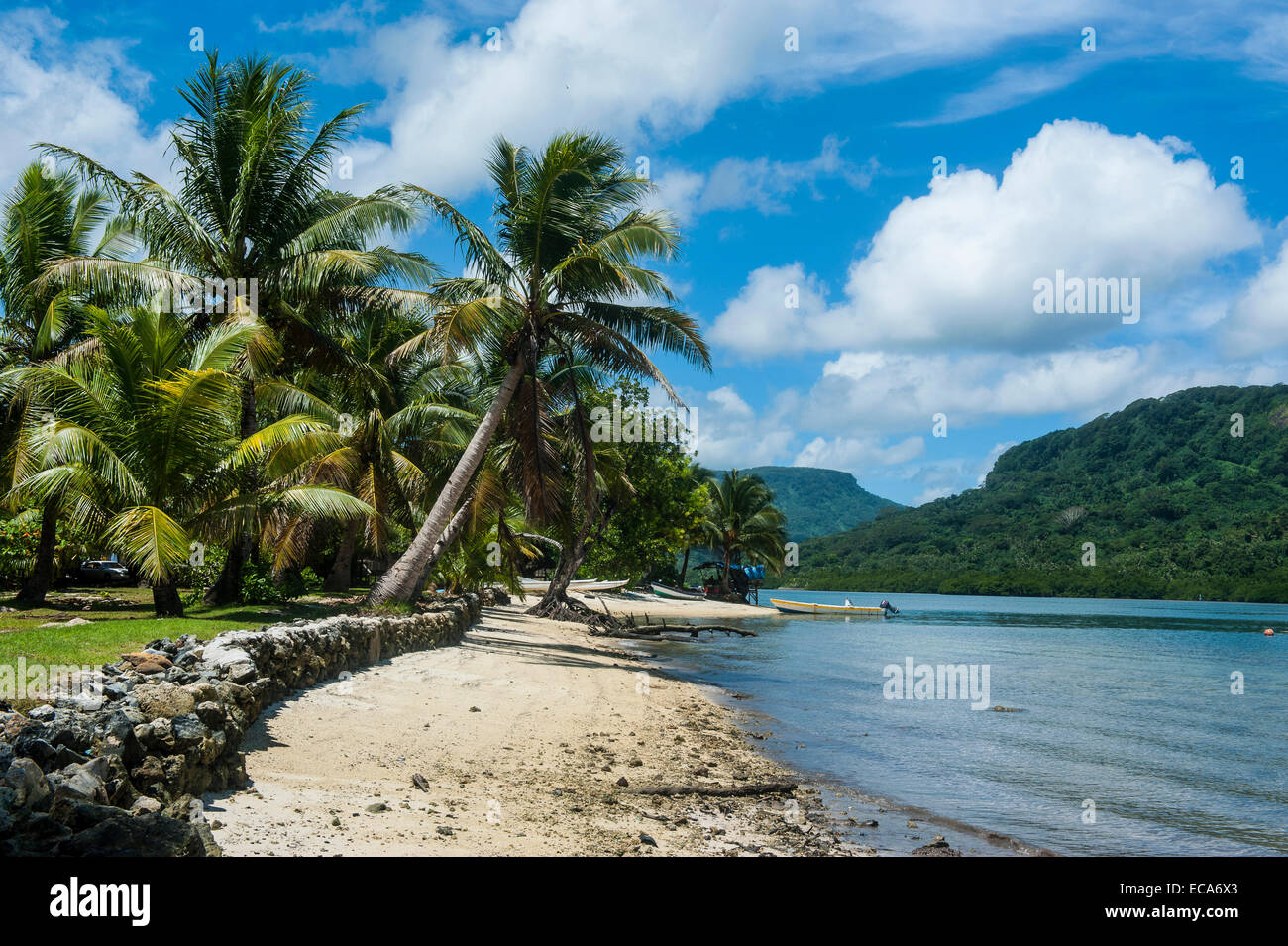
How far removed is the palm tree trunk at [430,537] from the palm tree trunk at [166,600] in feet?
13.7

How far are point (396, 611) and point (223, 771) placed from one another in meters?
10.7

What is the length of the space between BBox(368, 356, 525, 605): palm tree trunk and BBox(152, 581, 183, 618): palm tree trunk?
4.18m

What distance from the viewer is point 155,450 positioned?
41.9 ft

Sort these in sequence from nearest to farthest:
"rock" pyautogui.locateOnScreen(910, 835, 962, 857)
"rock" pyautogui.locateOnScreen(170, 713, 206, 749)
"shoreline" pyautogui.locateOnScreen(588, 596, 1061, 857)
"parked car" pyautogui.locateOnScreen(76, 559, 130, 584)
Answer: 1. "rock" pyautogui.locateOnScreen(170, 713, 206, 749)
2. "rock" pyautogui.locateOnScreen(910, 835, 962, 857)
3. "shoreline" pyautogui.locateOnScreen(588, 596, 1061, 857)
4. "parked car" pyautogui.locateOnScreen(76, 559, 130, 584)

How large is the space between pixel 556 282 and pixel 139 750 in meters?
14.8

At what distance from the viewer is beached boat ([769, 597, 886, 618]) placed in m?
62.2

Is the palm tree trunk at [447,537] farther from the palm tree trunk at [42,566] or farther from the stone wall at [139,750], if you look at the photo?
the stone wall at [139,750]

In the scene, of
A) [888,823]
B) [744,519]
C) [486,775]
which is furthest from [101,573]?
[744,519]

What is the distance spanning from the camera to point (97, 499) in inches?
498

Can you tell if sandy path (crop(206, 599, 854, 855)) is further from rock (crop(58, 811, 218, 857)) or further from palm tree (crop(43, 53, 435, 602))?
palm tree (crop(43, 53, 435, 602))

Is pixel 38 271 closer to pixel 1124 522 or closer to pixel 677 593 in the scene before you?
pixel 677 593

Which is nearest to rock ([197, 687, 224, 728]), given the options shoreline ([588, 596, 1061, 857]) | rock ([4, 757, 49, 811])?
rock ([4, 757, 49, 811])

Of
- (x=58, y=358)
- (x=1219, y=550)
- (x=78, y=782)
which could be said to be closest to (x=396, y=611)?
(x=58, y=358)

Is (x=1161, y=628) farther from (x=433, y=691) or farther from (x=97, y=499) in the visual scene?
(x=97, y=499)
